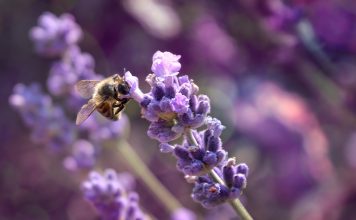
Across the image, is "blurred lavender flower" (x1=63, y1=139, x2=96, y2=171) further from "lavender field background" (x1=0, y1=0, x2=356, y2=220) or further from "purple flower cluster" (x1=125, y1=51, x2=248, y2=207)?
"purple flower cluster" (x1=125, y1=51, x2=248, y2=207)

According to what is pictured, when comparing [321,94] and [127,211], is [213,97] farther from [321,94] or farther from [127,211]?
[127,211]

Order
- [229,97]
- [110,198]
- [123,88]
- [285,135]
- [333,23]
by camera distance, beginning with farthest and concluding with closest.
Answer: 1. [229,97]
2. [285,135]
3. [333,23]
4. [110,198]
5. [123,88]

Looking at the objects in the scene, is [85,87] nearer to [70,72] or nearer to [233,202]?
[70,72]

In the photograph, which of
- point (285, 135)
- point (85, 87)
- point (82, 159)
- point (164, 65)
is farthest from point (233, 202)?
point (285, 135)

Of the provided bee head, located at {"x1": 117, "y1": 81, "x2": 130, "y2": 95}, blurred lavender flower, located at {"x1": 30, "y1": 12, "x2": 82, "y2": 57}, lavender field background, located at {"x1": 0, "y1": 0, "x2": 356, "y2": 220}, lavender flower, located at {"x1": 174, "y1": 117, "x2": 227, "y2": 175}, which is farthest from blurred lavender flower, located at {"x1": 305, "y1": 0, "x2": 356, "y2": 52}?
lavender flower, located at {"x1": 174, "y1": 117, "x2": 227, "y2": 175}

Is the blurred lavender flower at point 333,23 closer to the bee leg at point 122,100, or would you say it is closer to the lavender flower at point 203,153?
the bee leg at point 122,100
